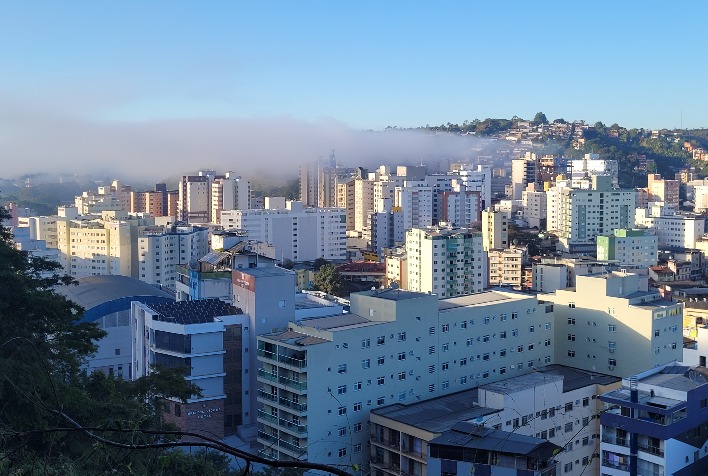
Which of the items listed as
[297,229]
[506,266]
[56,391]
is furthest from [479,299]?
[297,229]

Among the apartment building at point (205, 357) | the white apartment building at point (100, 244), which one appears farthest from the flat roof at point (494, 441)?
the white apartment building at point (100, 244)

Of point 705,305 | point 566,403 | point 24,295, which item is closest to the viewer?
point 24,295

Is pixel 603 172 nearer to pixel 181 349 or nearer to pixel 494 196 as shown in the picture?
pixel 494 196

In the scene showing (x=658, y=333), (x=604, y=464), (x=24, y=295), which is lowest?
(x=604, y=464)

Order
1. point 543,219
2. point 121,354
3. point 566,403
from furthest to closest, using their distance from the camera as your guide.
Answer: point 543,219, point 121,354, point 566,403

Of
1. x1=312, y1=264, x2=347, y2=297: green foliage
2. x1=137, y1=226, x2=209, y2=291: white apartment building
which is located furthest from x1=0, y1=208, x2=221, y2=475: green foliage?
x1=137, y1=226, x2=209, y2=291: white apartment building

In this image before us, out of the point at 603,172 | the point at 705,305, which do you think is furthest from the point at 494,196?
the point at 705,305
